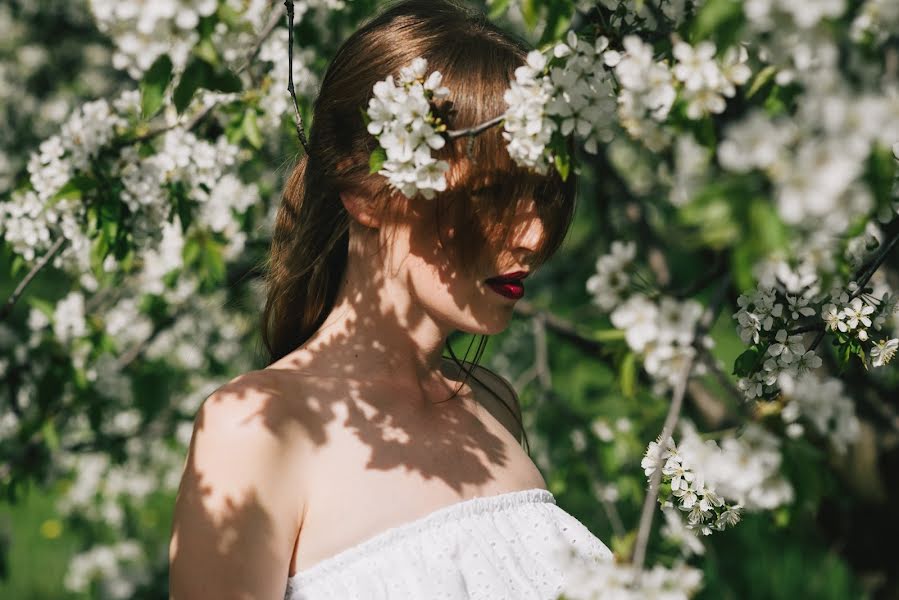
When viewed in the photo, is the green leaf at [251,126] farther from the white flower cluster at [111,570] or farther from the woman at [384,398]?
the white flower cluster at [111,570]

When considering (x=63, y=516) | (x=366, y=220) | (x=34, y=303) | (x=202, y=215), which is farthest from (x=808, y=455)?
(x=63, y=516)

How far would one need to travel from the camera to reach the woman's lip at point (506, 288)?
174 cm

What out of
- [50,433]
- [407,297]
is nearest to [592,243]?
[50,433]

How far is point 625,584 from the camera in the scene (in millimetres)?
989

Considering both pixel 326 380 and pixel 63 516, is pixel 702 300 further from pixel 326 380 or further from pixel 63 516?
pixel 326 380

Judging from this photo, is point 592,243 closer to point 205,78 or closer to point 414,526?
point 414,526

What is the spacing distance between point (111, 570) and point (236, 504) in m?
3.36

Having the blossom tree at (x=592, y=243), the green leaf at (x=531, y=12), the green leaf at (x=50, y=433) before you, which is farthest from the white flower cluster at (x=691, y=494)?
the green leaf at (x=50, y=433)

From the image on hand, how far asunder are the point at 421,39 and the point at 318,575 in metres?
0.99

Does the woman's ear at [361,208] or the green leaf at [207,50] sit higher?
the green leaf at [207,50]

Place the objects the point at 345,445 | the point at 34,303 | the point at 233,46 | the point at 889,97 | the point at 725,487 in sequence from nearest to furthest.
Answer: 1. the point at 889,97
2. the point at 725,487
3. the point at 233,46
4. the point at 345,445
5. the point at 34,303

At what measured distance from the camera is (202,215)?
9.25 feet

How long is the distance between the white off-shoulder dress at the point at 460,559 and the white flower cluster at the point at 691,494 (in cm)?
25

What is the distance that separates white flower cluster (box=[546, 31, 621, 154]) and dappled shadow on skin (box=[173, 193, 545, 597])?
44cm
